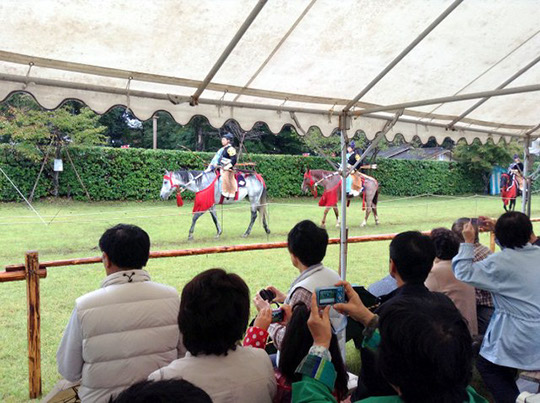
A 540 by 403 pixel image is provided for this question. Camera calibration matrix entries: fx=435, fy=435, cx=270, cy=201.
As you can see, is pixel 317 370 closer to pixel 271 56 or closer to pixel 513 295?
pixel 513 295

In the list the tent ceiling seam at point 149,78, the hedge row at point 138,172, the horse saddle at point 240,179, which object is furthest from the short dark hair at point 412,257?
the hedge row at point 138,172

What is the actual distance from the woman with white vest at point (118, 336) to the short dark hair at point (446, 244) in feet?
5.93

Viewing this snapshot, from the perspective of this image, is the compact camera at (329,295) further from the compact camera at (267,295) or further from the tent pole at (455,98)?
the tent pole at (455,98)

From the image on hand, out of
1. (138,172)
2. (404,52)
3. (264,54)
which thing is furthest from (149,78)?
(138,172)

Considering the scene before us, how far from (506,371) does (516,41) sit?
304cm

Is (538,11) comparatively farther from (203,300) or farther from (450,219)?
(450,219)

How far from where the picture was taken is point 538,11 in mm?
3604

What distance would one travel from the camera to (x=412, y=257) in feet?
6.42

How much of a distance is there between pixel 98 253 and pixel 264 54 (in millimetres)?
6137

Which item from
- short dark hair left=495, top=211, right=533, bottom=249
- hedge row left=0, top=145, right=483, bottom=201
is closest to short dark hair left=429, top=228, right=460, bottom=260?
short dark hair left=495, top=211, right=533, bottom=249

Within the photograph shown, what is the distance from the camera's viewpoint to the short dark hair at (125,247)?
2.02 m

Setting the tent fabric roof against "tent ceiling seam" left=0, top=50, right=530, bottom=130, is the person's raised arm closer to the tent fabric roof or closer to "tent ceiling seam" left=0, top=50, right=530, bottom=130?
the tent fabric roof

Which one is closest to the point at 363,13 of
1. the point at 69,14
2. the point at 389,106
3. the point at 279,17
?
the point at 279,17

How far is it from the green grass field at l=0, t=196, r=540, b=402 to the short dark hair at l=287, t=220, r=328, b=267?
1.70m
